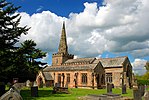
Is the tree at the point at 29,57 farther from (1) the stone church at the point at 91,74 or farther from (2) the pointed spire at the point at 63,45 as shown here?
(2) the pointed spire at the point at 63,45

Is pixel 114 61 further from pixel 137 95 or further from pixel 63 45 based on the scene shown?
pixel 137 95

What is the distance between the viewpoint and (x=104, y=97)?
16641mm

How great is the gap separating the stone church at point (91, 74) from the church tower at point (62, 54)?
22.9ft

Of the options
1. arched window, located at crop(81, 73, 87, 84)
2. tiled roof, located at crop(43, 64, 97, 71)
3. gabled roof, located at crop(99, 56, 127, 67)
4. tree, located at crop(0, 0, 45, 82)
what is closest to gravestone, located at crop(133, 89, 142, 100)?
tree, located at crop(0, 0, 45, 82)

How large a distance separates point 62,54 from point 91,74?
18877 millimetres

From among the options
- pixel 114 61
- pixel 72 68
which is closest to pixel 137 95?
pixel 72 68

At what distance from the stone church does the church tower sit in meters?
6.99

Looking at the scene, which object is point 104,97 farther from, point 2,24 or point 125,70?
point 125,70

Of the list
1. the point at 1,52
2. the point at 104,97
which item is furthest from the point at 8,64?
the point at 104,97

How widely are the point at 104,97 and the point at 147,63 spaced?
68.5 meters

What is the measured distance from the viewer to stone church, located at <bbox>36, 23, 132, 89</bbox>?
4784 cm

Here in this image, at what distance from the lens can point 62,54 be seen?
6391 centimetres

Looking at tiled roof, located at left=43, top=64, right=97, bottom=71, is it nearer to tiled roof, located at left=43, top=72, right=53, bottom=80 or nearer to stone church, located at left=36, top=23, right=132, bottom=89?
stone church, located at left=36, top=23, right=132, bottom=89

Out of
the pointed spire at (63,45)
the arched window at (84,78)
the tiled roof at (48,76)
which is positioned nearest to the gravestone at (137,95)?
the arched window at (84,78)
